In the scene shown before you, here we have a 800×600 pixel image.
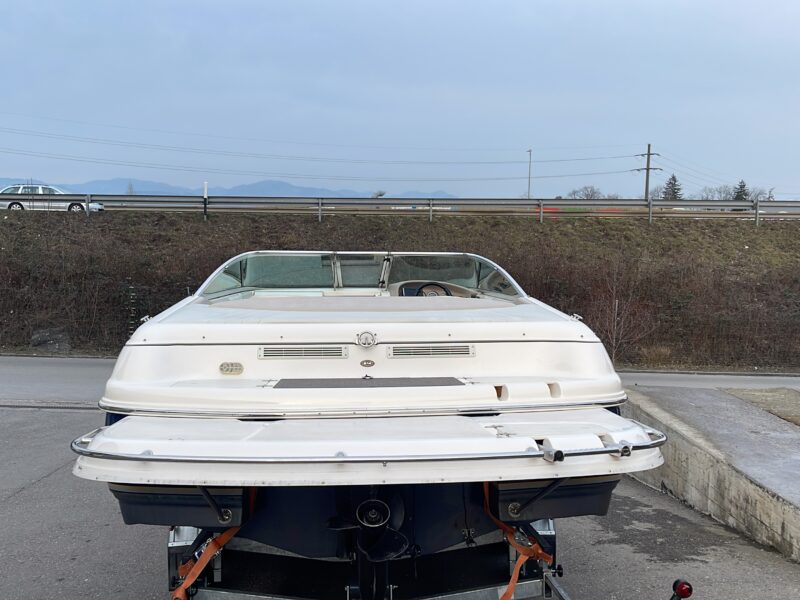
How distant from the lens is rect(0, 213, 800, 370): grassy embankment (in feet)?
61.1

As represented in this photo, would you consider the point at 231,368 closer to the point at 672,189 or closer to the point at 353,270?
the point at 353,270

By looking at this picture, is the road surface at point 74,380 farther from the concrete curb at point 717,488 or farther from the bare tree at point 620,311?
the concrete curb at point 717,488

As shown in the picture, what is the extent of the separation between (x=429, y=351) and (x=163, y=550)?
8.91ft

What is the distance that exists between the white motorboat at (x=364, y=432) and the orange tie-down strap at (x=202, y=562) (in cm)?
10

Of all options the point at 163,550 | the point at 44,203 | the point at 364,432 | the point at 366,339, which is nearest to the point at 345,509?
the point at 364,432

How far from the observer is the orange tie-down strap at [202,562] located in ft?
10.0

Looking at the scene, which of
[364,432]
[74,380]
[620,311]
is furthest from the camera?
[620,311]

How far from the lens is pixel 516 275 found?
67.5 feet

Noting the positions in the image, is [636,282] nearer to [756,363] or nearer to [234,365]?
[756,363]

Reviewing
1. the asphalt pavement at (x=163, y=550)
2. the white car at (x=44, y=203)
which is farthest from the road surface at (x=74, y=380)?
the white car at (x=44, y=203)

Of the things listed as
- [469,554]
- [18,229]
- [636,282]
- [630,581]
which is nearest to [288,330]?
[469,554]

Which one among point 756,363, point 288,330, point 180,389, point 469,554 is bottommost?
point 756,363

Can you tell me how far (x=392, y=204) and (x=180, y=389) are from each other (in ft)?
82.3

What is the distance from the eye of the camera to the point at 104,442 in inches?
109
